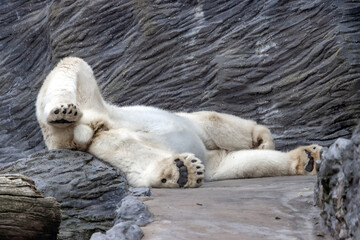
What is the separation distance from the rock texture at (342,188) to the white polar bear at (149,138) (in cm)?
182

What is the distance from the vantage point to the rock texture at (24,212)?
261 centimetres

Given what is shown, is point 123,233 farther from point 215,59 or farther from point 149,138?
point 215,59

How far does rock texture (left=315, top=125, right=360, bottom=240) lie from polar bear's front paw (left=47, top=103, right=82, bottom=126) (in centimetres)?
240

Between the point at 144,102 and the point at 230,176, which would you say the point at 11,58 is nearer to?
the point at 144,102

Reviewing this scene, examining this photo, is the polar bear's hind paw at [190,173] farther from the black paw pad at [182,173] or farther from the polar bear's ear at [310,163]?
the polar bear's ear at [310,163]

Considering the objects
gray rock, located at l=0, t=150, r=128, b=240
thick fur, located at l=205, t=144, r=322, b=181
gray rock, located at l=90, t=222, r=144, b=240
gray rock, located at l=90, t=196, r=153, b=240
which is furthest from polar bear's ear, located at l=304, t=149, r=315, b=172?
gray rock, located at l=90, t=222, r=144, b=240

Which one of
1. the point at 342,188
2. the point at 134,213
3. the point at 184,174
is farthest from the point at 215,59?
the point at 342,188

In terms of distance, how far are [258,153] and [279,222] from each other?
3.06m

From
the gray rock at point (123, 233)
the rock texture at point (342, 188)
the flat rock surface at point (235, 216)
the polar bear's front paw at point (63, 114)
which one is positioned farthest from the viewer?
the polar bear's front paw at point (63, 114)

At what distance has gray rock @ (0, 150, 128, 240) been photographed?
11.6 feet

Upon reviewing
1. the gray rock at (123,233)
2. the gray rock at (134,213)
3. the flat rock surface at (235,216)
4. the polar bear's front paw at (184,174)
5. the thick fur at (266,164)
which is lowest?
the thick fur at (266,164)

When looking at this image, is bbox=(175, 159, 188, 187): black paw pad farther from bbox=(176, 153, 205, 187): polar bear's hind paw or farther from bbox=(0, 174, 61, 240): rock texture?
bbox=(0, 174, 61, 240): rock texture

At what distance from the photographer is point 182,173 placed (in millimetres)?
4086

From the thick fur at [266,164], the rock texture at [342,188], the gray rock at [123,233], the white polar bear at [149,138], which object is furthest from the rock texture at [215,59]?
the gray rock at [123,233]
